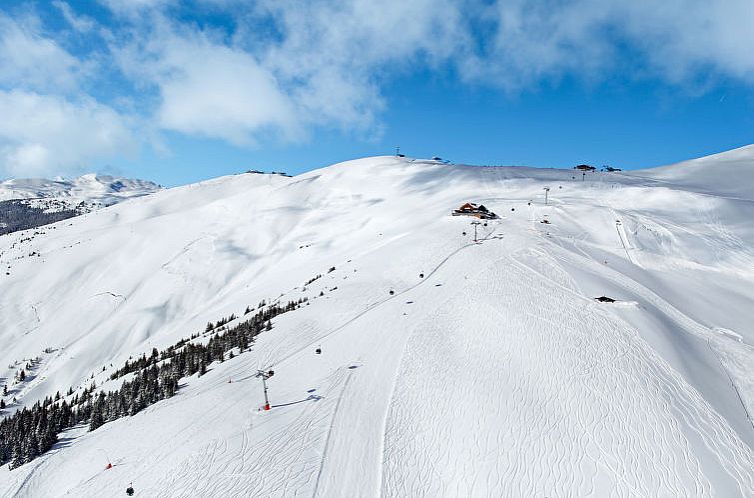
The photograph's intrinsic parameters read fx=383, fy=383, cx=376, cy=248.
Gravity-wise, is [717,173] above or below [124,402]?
above

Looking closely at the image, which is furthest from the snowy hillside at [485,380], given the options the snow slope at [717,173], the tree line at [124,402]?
the snow slope at [717,173]

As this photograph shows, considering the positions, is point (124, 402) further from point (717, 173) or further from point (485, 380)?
point (717, 173)

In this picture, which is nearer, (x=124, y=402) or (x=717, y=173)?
(x=124, y=402)

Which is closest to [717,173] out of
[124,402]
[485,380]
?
[485,380]

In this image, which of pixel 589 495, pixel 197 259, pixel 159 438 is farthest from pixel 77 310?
pixel 589 495

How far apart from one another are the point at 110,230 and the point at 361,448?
428ft

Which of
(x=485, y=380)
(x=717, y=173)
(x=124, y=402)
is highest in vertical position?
(x=717, y=173)

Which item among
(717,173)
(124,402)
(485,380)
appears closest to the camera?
(485,380)

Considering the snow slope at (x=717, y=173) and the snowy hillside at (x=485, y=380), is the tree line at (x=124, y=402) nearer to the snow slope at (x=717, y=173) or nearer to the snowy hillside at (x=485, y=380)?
the snowy hillside at (x=485, y=380)

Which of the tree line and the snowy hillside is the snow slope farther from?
the tree line

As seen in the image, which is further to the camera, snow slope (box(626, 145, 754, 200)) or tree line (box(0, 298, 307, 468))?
snow slope (box(626, 145, 754, 200))

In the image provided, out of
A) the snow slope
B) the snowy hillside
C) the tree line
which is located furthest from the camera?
the snow slope

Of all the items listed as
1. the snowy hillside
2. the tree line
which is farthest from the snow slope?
the tree line

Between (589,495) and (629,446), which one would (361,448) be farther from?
(629,446)
